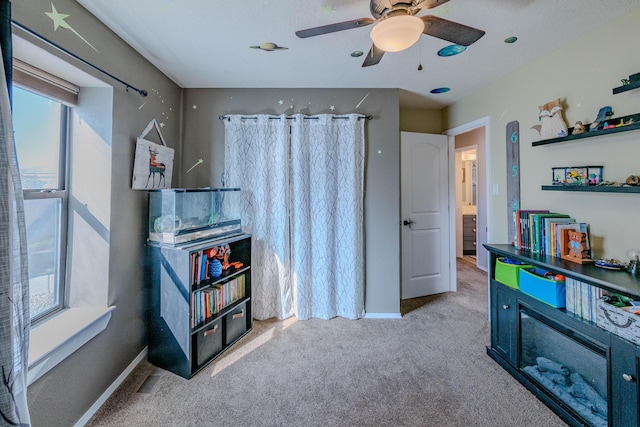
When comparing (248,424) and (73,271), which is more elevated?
(73,271)

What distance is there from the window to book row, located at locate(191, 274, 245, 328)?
77cm

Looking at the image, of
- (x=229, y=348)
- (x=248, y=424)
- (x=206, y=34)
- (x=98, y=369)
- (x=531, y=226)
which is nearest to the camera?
(x=248, y=424)

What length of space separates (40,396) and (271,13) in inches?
90.2

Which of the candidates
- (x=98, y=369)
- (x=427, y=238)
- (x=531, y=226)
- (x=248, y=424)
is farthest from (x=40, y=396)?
(x=427, y=238)

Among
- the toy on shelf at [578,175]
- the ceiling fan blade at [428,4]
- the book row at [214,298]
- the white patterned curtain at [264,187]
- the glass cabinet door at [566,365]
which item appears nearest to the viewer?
the ceiling fan blade at [428,4]

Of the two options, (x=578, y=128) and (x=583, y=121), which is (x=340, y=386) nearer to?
(x=578, y=128)

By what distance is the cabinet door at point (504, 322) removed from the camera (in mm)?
1878

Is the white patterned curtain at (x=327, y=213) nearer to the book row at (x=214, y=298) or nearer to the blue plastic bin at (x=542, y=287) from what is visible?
the book row at (x=214, y=298)

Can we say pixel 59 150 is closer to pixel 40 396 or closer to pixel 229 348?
pixel 40 396

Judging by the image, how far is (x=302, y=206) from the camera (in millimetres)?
2676

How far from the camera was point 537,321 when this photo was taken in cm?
174

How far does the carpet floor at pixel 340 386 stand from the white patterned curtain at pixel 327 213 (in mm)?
307

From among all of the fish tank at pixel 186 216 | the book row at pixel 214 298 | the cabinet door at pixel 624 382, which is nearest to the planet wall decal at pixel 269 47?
the fish tank at pixel 186 216

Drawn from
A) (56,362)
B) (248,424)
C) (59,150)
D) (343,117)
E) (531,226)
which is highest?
(343,117)
